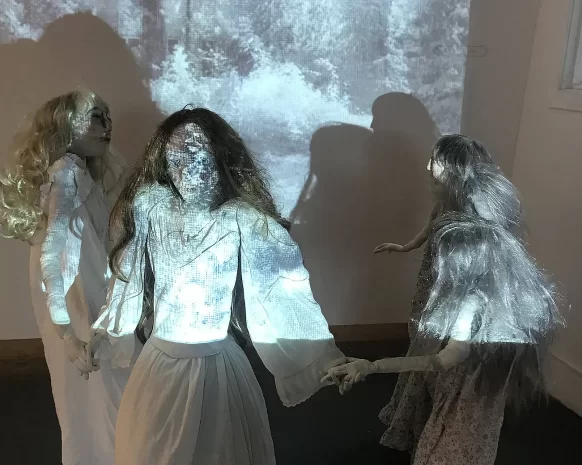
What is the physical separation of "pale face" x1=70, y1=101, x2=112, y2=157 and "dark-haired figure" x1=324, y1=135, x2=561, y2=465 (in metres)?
0.83

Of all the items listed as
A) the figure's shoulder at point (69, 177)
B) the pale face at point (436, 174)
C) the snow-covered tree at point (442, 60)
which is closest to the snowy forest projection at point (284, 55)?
the snow-covered tree at point (442, 60)

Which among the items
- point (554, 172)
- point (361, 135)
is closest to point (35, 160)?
point (361, 135)

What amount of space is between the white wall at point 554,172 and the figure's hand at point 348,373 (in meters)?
1.12

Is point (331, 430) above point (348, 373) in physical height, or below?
below

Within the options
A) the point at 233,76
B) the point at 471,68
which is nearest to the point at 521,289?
the point at 471,68

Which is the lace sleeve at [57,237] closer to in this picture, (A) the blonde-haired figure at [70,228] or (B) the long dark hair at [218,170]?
(A) the blonde-haired figure at [70,228]

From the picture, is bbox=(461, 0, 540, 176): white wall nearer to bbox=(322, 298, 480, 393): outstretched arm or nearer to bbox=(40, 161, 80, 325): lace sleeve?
bbox=(322, 298, 480, 393): outstretched arm

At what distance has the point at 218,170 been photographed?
1.00m

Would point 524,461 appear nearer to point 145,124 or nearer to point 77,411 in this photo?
point 77,411

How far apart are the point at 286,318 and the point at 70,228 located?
0.62 meters

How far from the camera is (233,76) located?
1827 mm

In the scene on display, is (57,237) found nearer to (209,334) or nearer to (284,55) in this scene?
(209,334)

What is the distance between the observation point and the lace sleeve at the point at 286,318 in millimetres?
1049

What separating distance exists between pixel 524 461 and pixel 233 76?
1.54m
